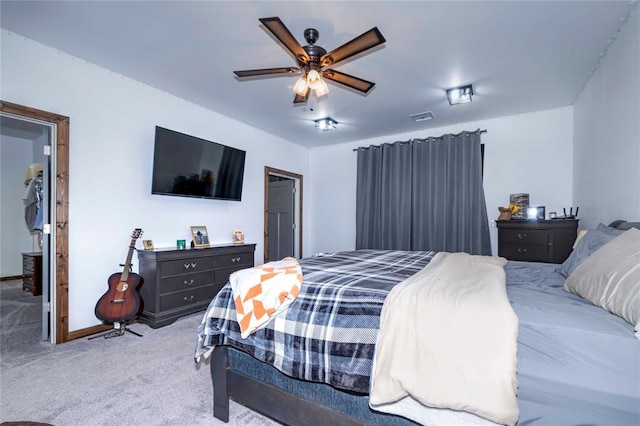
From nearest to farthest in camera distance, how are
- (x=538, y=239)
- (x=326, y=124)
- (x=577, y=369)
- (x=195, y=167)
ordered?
(x=577, y=369), (x=538, y=239), (x=195, y=167), (x=326, y=124)

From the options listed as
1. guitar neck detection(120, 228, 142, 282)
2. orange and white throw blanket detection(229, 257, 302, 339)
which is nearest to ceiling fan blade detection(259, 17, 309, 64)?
orange and white throw blanket detection(229, 257, 302, 339)

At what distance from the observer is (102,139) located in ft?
9.81

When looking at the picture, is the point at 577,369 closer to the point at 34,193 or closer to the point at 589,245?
the point at 589,245

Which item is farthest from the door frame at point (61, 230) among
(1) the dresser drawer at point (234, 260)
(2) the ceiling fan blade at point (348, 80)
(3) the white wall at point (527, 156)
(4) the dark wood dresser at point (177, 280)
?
(3) the white wall at point (527, 156)

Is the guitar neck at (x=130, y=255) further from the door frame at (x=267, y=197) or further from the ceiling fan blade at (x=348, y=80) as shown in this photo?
the ceiling fan blade at (x=348, y=80)

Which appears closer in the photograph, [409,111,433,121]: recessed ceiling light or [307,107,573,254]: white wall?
[307,107,573,254]: white wall

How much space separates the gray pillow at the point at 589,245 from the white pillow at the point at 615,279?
31 cm

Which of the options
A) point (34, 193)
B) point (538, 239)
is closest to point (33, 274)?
point (34, 193)

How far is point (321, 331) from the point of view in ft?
4.33

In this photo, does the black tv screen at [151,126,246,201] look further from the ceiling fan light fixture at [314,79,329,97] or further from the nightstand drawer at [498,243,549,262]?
the nightstand drawer at [498,243,549,262]

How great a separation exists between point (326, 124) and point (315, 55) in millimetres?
2324

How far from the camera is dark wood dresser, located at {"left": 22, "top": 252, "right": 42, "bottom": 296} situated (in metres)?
4.36

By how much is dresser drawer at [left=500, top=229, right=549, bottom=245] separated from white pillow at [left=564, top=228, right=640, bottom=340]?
215 centimetres

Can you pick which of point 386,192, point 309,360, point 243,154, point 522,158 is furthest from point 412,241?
point 309,360
